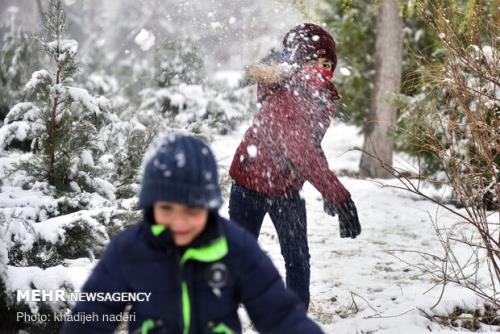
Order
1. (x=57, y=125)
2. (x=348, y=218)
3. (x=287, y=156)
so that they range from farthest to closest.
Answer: (x=57, y=125) → (x=287, y=156) → (x=348, y=218)

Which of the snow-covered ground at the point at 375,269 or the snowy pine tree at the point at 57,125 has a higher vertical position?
the snowy pine tree at the point at 57,125

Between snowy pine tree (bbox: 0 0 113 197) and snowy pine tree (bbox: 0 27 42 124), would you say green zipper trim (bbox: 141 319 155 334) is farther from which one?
snowy pine tree (bbox: 0 27 42 124)

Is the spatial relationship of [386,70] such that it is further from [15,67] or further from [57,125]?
[57,125]

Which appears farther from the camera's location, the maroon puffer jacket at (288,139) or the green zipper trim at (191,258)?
the maroon puffer jacket at (288,139)

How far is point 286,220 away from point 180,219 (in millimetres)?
1454

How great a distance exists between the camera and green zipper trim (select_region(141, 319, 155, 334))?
1.69 m

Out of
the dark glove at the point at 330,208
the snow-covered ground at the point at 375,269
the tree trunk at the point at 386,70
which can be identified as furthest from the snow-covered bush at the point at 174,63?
the dark glove at the point at 330,208

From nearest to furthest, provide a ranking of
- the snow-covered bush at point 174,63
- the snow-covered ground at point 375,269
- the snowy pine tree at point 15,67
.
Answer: the snow-covered ground at point 375,269 < the snowy pine tree at point 15,67 < the snow-covered bush at point 174,63

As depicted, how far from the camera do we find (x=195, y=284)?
165cm

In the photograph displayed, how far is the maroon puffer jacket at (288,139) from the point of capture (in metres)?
3.00

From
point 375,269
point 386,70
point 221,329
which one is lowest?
point 375,269

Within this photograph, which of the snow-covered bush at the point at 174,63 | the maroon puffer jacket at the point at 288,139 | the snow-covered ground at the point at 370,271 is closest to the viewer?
the maroon puffer jacket at the point at 288,139

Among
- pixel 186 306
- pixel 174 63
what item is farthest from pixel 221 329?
pixel 174 63

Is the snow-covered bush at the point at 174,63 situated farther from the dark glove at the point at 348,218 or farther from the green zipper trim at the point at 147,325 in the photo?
the green zipper trim at the point at 147,325
